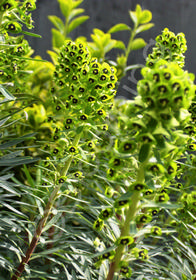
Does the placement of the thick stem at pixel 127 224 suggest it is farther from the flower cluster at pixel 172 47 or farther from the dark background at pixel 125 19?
the dark background at pixel 125 19

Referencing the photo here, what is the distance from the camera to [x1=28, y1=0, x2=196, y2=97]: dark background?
87.4 inches

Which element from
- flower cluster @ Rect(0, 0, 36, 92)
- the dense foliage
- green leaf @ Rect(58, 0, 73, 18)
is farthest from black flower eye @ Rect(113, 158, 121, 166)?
green leaf @ Rect(58, 0, 73, 18)

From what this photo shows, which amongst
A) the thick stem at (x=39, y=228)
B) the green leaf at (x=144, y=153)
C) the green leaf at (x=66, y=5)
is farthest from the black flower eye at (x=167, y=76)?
the green leaf at (x=66, y=5)

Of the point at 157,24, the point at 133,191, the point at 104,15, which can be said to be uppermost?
the point at 104,15

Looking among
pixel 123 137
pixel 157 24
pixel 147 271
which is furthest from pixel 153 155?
pixel 157 24

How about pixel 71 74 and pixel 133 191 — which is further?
pixel 71 74

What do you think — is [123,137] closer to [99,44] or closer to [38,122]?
[38,122]

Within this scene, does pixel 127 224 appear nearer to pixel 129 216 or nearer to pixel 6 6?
pixel 129 216

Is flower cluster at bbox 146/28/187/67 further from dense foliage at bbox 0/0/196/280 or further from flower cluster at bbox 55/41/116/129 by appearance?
flower cluster at bbox 55/41/116/129

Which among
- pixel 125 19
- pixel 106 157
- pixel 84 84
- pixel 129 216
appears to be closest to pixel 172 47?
pixel 84 84

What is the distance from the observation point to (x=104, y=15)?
8.00 ft

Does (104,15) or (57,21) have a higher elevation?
(104,15)

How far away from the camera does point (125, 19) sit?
7.87ft

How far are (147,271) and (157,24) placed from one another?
1.90 meters
